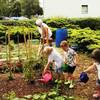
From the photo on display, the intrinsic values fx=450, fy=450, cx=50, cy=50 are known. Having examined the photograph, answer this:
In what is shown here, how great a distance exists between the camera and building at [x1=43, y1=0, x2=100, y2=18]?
41625 mm

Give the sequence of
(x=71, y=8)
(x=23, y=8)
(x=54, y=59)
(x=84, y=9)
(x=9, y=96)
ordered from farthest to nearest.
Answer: (x=23, y=8)
(x=84, y=9)
(x=71, y=8)
(x=54, y=59)
(x=9, y=96)

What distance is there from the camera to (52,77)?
9.90 meters

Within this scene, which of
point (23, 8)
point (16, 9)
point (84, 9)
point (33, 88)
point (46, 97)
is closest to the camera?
point (46, 97)

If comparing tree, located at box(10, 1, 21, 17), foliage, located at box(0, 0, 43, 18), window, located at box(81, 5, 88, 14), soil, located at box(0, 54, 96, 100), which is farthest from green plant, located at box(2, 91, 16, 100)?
tree, located at box(10, 1, 21, 17)

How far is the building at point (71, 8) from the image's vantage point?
41.6 metres

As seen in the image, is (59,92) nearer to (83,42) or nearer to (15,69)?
(15,69)

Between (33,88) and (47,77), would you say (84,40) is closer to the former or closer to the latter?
(47,77)

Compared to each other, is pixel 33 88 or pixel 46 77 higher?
pixel 46 77

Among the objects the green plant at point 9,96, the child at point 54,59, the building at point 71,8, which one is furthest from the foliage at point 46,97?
the building at point 71,8

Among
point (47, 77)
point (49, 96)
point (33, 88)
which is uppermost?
point (47, 77)

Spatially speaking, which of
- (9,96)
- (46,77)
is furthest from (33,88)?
(9,96)

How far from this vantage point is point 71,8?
4175 centimetres

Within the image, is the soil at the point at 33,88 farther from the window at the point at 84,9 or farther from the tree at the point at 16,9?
the tree at the point at 16,9

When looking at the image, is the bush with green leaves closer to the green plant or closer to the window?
the green plant
